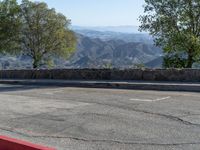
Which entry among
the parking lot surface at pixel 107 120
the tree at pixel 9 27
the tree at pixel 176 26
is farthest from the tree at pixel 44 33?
the parking lot surface at pixel 107 120

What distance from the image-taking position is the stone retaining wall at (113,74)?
54.5 ft

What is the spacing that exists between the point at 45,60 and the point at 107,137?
33704mm

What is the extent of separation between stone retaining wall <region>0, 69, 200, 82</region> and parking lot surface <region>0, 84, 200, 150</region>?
8.82 feet

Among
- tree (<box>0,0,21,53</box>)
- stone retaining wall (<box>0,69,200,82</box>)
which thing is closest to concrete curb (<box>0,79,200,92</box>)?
stone retaining wall (<box>0,69,200,82</box>)

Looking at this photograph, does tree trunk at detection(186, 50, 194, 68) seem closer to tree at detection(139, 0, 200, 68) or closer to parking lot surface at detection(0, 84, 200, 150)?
tree at detection(139, 0, 200, 68)

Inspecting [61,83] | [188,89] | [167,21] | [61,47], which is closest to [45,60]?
[61,47]

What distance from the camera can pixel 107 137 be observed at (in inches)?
330

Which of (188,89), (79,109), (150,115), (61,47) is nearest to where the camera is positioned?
(150,115)

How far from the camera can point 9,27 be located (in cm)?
4244

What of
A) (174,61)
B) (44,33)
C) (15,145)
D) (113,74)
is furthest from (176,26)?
(15,145)

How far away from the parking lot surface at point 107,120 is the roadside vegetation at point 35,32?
89.9 feet

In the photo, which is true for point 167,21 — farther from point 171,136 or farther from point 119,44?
point 119,44

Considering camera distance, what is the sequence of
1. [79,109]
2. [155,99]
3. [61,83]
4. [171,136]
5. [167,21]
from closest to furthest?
1. [171,136]
2. [79,109]
3. [155,99]
4. [61,83]
5. [167,21]

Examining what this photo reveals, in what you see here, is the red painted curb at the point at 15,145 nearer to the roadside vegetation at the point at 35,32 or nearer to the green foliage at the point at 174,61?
the green foliage at the point at 174,61
